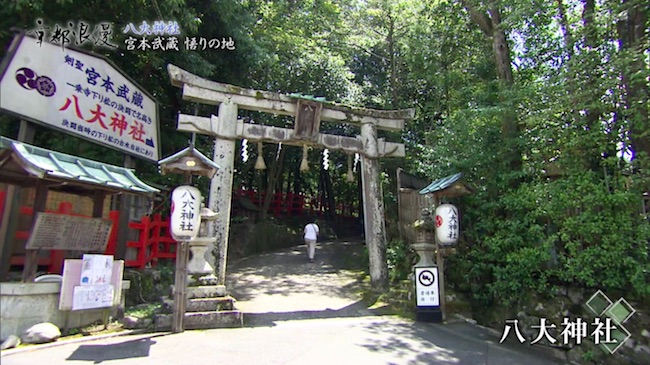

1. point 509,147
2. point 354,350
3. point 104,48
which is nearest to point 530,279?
point 509,147

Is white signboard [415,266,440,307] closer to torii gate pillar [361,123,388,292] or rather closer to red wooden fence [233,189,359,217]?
torii gate pillar [361,123,388,292]

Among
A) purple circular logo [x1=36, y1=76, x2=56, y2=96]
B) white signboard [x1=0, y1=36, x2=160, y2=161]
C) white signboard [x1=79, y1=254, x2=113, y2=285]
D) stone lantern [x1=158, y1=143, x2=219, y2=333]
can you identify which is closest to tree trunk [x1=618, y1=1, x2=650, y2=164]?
stone lantern [x1=158, y1=143, x2=219, y2=333]

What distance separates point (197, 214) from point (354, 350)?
3.60 meters

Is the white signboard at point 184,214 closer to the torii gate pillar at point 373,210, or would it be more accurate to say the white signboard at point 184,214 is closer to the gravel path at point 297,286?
the gravel path at point 297,286

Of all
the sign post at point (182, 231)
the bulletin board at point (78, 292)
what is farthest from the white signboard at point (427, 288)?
the bulletin board at point (78, 292)

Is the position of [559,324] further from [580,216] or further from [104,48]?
[104,48]

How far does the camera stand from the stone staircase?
717 centimetres

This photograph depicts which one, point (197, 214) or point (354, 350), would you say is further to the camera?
point (197, 214)

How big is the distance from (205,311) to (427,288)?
14.9 feet

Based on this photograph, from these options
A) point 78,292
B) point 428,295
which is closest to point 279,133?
point 428,295

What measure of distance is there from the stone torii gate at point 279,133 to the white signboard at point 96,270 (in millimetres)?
2081

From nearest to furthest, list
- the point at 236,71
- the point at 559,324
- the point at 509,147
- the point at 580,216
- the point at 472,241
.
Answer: the point at 580,216
the point at 559,324
the point at 509,147
the point at 472,241
the point at 236,71

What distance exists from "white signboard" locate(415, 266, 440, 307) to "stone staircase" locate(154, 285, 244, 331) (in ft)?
12.2

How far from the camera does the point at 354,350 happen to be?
20.7 feet
